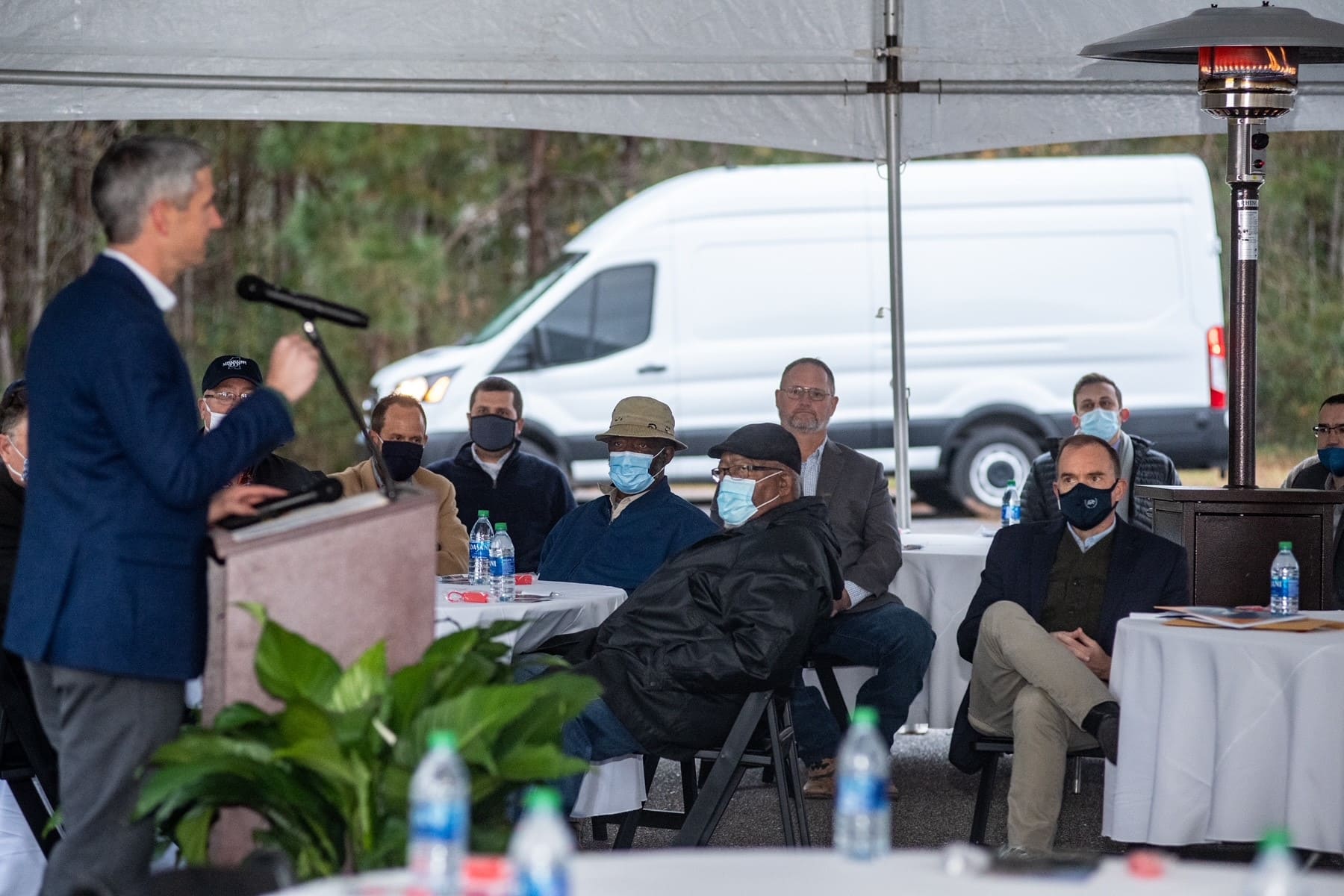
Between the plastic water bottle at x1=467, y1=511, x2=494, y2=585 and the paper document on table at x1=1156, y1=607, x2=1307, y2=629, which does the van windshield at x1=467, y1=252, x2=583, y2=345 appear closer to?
the plastic water bottle at x1=467, y1=511, x2=494, y2=585

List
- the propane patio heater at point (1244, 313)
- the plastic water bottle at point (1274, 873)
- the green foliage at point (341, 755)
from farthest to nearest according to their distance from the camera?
the propane patio heater at point (1244, 313) < the green foliage at point (341, 755) < the plastic water bottle at point (1274, 873)

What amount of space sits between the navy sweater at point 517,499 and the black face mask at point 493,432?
0.07m

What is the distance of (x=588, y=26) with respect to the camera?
24.0 ft

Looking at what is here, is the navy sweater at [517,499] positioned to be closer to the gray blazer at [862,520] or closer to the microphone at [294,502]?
the gray blazer at [862,520]

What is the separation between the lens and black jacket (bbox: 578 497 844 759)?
15.2ft

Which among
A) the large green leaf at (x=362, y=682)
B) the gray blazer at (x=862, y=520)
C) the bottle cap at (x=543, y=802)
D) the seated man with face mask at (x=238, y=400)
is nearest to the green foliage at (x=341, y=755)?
the large green leaf at (x=362, y=682)

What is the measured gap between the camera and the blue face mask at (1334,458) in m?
6.52

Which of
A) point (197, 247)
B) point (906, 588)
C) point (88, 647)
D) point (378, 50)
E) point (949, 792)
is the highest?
point (378, 50)

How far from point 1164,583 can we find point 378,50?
393cm

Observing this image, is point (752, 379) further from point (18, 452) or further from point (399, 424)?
point (18, 452)

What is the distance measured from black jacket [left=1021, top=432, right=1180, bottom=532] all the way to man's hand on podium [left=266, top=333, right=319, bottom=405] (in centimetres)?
418

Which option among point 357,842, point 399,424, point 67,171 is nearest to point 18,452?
point 399,424

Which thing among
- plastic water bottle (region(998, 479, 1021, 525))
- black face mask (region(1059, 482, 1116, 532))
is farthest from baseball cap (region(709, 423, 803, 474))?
plastic water bottle (region(998, 479, 1021, 525))

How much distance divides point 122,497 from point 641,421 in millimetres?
3017
